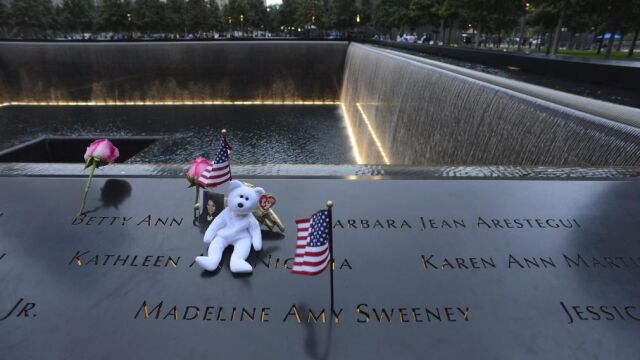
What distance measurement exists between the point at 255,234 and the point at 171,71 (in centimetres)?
2214

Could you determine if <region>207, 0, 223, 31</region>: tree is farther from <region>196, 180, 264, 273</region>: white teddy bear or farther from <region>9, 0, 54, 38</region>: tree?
<region>196, 180, 264, 273</region>: white teddy bear

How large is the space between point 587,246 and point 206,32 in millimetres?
57475

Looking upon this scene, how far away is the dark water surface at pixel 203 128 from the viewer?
12.1m

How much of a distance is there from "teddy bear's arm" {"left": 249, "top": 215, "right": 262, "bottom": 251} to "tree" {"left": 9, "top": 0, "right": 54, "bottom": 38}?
5911 centimetres

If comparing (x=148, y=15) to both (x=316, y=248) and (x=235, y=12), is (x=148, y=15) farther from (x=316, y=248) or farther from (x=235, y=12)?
(x=316, y=248)

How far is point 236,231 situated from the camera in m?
2.23

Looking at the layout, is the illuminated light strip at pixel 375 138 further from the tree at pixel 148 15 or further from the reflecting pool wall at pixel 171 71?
the tree at pixel 148 15

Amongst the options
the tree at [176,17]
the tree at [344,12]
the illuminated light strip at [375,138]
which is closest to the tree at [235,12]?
the tree at [176,17]

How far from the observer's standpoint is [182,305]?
1.91 metres

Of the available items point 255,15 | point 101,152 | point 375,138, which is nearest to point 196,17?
point 255,15

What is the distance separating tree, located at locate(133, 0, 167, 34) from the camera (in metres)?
48.5

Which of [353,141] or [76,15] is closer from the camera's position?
[353,141]

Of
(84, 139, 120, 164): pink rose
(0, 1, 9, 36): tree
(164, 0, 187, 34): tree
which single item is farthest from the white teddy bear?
(0, 1, 9, 36): tree

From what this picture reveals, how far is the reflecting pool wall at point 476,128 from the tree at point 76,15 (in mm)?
51379
